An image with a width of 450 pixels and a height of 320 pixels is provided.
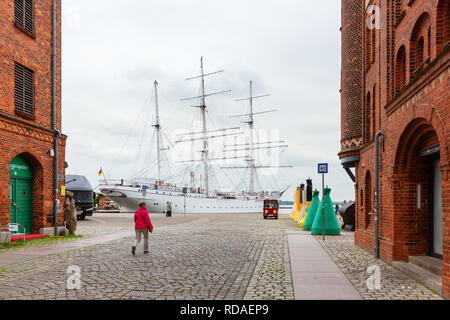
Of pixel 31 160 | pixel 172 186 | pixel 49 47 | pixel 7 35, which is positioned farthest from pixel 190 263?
pixel 172 186

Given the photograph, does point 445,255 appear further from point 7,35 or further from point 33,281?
point 7,35

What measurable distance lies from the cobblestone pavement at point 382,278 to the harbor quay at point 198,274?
16mm

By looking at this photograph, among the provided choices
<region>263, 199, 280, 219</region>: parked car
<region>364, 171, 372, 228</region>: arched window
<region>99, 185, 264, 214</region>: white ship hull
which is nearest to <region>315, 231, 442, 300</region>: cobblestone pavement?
<region>364, 171, 372, 228</region>: arched window

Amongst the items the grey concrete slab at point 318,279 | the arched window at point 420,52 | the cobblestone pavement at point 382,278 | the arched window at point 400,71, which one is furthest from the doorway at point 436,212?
the arched window at point 400,71

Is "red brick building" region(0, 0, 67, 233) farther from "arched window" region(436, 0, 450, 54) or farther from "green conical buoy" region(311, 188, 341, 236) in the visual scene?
"arched window" region(436, 0, 450, 54)

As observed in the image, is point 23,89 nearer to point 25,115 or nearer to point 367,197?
point 25,115

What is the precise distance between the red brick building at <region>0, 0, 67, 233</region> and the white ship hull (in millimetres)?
38825

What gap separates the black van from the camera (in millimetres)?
34688

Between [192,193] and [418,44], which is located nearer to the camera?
[418,44]

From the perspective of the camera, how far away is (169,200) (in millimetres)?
69812

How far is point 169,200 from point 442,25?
6351 centimetres

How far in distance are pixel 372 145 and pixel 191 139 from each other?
68485 mm

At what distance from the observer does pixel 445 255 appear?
23.3ft

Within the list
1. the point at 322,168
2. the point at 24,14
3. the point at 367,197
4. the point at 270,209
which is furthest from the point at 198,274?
the point at 270,209
